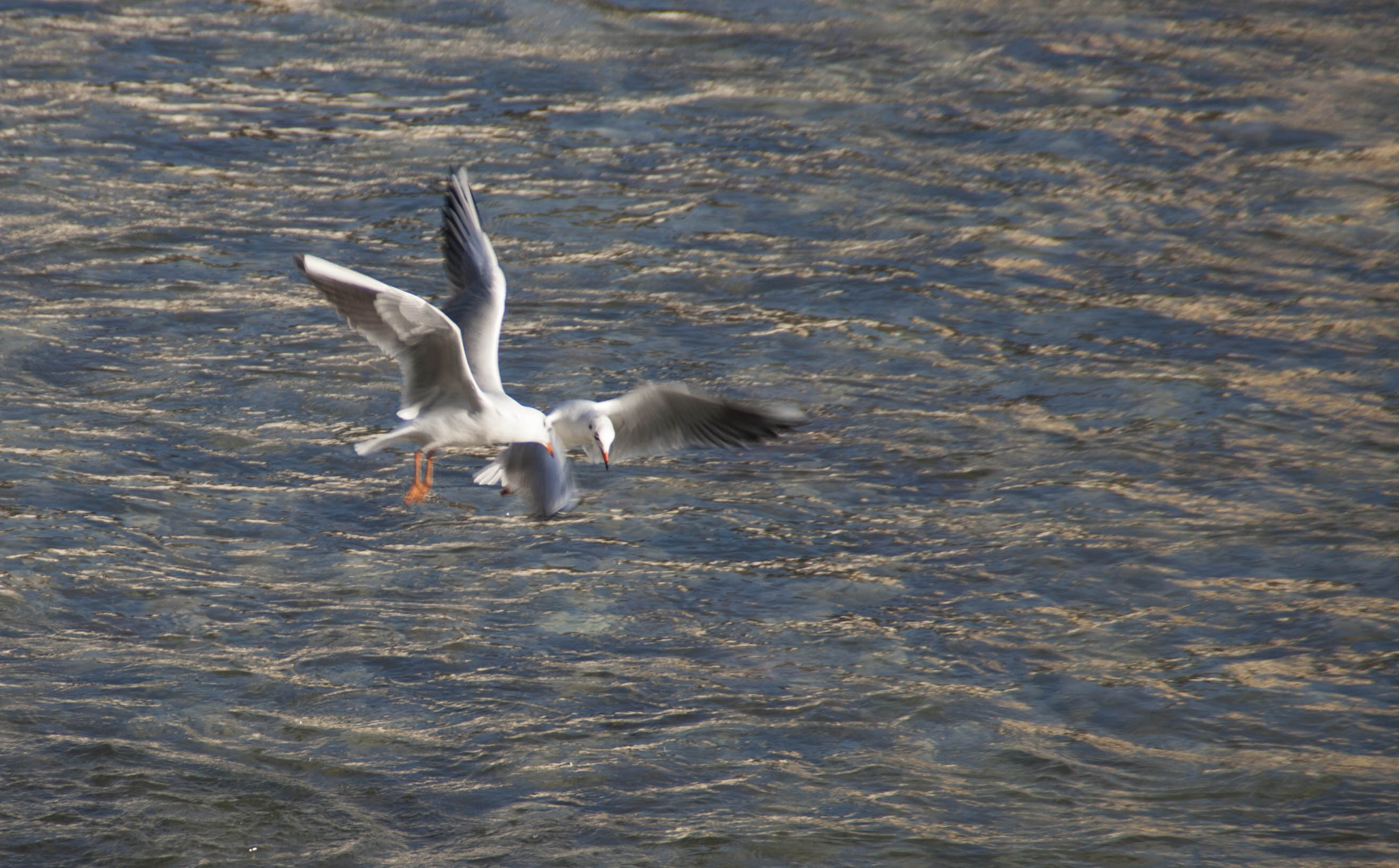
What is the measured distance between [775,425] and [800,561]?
722mm

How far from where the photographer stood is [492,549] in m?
7.53

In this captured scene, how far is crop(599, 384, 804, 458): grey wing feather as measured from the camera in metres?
7.12

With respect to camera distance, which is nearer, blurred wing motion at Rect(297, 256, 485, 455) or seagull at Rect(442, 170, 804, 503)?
blurred wing motion at Rect(297, 256, 485, 455)

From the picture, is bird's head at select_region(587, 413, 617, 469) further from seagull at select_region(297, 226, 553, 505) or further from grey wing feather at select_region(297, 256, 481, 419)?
grey wing feather at select_region(297, 256, 481, 419)

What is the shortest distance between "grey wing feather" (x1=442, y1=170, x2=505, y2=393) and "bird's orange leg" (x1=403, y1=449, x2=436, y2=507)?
1.56 ft

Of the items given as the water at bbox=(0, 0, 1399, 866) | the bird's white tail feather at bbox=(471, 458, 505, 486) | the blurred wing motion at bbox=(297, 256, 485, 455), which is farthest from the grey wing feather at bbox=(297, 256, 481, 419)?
the water at bbox=(0, 0, 1399, 866)

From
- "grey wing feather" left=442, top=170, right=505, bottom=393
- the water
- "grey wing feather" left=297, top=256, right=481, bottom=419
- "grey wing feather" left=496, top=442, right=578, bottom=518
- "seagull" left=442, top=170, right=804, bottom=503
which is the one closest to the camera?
the water

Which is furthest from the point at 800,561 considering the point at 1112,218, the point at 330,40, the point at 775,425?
the point at 330,40

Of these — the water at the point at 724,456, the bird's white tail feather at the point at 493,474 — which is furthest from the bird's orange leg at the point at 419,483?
the bird's white tail feather at the point at 493,474

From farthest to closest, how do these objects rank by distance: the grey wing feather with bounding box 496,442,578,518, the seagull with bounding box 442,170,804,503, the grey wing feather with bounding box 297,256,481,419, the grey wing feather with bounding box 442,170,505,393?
the grey wing feather with bounding box 442,170,505,393 → the seagull with bounding box 442,170,804,503 → the grey wing feather with bounding box 496,442,578,518 → the grey wing feather with bounding box 297,256,481,419

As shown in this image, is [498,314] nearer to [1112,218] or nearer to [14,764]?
[14,764]

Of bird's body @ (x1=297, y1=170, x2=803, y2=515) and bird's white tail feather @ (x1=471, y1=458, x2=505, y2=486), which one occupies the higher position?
bird's body @ (x1=297, y1=170, x2=803, y2=515)

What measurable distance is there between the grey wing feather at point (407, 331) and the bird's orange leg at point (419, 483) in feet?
1.21

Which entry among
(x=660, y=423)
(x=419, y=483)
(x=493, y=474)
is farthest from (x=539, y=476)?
(x=419, y=483)
